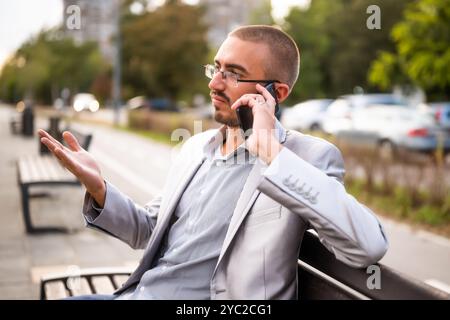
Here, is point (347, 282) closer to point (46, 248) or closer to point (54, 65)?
point (46, 248)

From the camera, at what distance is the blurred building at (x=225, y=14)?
4288 cm

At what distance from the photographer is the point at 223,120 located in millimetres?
2166

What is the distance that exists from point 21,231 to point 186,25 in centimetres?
3044

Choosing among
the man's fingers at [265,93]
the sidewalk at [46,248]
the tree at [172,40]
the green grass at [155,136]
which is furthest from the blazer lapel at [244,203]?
the tree at [172,40]

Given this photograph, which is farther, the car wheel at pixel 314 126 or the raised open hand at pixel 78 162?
the car wheel at pixel 314 126

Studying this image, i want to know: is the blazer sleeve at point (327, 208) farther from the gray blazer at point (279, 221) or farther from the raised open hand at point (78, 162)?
the raised open hand at point (78, 162)

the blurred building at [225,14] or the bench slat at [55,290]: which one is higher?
the blurred building at [225,14]

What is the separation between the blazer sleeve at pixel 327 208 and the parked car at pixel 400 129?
1410 cm

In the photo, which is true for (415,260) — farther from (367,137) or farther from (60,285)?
(367,137)

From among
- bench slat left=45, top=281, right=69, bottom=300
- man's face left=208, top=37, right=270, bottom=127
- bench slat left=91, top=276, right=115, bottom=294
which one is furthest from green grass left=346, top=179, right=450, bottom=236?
man's face left=208, top=37, right=270, bottom=127

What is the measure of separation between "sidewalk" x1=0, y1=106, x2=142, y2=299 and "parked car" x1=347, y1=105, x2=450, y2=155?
9.78 meters

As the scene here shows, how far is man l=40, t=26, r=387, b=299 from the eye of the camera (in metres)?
1.74

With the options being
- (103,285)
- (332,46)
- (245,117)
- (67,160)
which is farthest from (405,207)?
(332,46)

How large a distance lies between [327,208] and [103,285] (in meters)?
1.88
